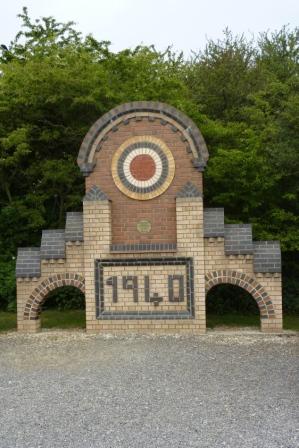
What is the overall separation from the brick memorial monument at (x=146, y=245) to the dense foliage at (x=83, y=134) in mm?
2975

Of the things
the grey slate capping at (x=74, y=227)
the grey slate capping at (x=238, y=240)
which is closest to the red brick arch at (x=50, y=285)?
the grey slate capping at (x=74, y=227)

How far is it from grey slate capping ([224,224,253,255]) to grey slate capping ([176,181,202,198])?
3.88ft

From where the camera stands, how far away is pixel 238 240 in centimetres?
1241

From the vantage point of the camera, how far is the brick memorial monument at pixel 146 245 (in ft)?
40.7

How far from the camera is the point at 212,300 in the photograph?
53.7 ft

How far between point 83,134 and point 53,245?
19.7 feet

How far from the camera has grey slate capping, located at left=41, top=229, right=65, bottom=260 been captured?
42.1ft

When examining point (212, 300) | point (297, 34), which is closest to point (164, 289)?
point (212, 300)

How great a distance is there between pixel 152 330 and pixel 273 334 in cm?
307

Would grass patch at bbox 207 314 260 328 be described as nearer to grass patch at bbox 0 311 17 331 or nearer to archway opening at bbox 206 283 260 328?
archway opening at bbox 206 283 260 328

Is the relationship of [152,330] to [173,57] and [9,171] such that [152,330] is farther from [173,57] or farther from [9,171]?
[173,57]

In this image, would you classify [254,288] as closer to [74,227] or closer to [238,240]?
[238,240]

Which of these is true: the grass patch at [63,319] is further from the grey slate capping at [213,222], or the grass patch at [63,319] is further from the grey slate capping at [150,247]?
the grey slate capping at [213,222]

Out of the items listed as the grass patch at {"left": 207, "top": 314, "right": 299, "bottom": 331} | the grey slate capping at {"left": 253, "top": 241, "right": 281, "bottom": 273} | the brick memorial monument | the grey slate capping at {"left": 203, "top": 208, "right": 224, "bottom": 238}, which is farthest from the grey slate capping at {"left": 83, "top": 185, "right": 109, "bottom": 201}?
the grass patch at {"left": 207, "top": 314, "right": 299, "bottom": 331}
